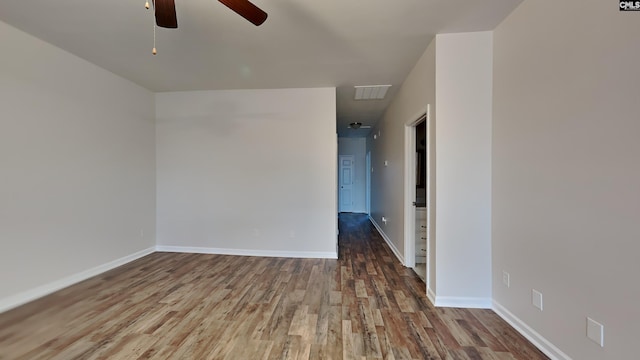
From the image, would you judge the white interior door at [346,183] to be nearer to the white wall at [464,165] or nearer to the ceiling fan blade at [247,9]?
the white wall at [464,165]

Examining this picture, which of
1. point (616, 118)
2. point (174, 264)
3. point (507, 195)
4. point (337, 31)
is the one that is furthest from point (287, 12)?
point (174, 264)

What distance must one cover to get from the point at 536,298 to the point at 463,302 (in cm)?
67

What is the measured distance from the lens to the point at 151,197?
420cm

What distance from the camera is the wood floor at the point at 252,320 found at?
72.5 inches

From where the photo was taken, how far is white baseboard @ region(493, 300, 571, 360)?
67.6 inches

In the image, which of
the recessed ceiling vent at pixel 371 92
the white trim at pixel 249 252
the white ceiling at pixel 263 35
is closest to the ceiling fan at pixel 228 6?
the white ceiling at pixel 263 35

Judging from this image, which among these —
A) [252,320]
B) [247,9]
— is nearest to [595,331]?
[252,320]

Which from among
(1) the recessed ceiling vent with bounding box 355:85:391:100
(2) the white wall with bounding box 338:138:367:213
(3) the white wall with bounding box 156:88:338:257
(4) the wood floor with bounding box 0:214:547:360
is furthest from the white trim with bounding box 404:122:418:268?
(2) the white wall with bounding box 338:138:367:213

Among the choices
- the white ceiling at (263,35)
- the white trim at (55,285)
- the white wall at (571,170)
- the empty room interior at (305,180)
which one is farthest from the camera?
the white trim at (55,285)

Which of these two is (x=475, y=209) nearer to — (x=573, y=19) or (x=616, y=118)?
(x=616, y=118)

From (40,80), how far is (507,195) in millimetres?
4718

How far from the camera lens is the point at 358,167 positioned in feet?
29.0

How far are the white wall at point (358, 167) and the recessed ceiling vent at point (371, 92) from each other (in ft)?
14.6

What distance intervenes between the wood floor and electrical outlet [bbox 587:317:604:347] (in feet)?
1.40
